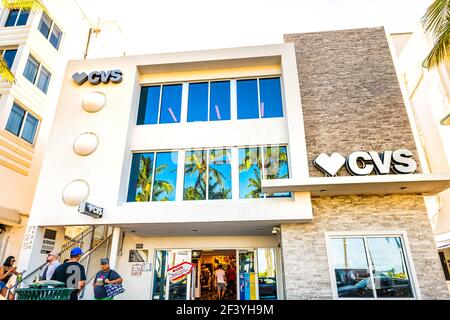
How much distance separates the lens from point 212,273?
47.9ft

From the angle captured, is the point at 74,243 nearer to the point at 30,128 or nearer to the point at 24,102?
the point at 30,128

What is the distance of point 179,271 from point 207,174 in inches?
147

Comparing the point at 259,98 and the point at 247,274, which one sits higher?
the point at 259,98

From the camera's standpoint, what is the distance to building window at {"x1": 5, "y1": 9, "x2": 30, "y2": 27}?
1313cm

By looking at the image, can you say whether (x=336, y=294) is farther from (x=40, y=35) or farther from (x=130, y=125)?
(x=40, y=35)

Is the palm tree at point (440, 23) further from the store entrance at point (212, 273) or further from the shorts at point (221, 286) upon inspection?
the shorts at point (221, 286)

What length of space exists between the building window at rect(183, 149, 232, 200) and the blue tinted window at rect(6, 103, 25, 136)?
775 cm

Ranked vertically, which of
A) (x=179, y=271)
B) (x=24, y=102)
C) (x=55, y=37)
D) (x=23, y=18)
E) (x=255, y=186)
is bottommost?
(x=179, y=271)

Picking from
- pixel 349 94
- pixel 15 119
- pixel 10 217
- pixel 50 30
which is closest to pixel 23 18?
pixel 50 30

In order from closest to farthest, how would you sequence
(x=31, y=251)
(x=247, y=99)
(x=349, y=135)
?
(x=31, y=251) → (x=349, y=135) → (x=247, y=99)

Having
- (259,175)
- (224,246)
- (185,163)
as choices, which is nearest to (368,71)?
(259,175)

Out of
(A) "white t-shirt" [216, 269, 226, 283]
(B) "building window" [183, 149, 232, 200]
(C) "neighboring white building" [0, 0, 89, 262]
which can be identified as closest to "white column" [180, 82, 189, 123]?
(B) "building window" [183, 149, 232, 200]

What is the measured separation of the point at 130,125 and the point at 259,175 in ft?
16.3

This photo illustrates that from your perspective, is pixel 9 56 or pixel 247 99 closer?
pixel 247 99
